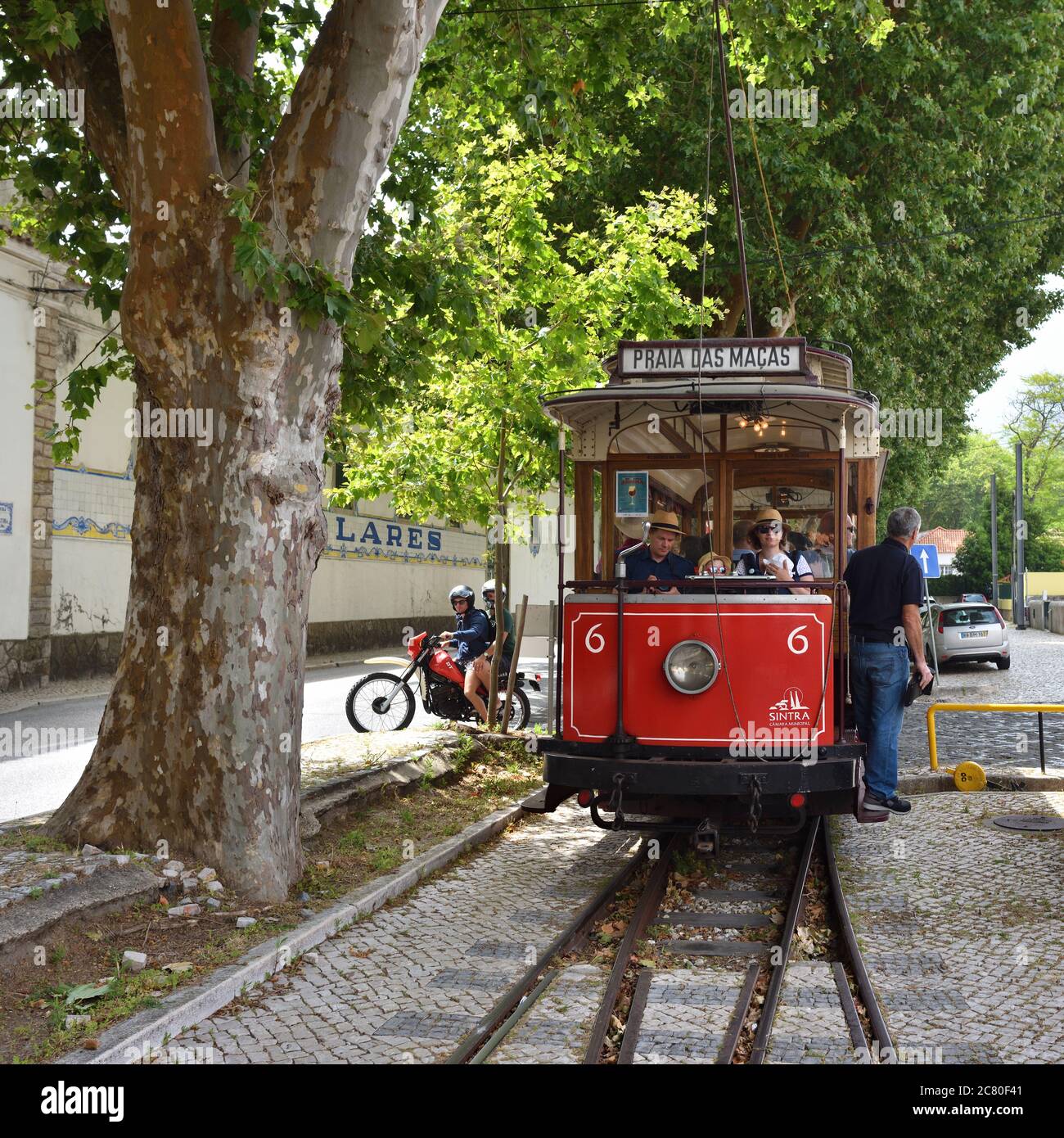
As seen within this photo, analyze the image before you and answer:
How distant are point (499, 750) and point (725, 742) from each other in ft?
17.3

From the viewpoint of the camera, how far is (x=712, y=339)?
8062 mm

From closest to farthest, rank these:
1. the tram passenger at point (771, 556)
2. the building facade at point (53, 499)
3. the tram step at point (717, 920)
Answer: the tram step at point (717, 920) → the tram passenger at point (771, 556) → the building facade at point (53, 499)

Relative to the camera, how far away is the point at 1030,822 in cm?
891

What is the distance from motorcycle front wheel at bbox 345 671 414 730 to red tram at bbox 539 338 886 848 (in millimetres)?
5417

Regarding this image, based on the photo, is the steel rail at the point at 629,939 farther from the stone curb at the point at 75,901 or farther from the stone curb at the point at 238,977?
the stone curb at the point at 75,901

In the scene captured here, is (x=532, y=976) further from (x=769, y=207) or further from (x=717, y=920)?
(x=769, y=207)

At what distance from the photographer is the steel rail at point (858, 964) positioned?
4684 mm

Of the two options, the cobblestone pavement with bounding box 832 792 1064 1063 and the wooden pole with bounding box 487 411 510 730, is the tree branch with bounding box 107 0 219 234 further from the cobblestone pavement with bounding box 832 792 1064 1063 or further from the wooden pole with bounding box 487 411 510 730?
the wooden pole with bounding box 487 411 510 730

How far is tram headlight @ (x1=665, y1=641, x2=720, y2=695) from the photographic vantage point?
23.4 feet

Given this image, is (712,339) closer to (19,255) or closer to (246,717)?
(246,717)

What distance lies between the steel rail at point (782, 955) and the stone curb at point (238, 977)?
7.24ft

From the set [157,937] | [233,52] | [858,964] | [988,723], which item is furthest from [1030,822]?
[233,52]

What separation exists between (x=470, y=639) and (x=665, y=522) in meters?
5.37

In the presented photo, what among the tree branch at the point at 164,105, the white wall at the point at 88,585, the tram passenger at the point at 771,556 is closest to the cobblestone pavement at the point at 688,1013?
the tram passenger at the point at 771,556
